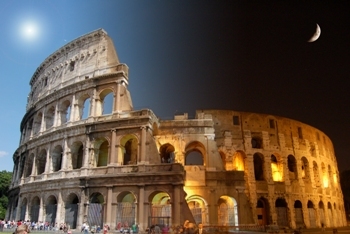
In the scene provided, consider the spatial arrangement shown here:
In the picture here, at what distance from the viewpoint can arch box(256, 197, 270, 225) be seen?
2744 cm

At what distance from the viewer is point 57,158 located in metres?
26.0

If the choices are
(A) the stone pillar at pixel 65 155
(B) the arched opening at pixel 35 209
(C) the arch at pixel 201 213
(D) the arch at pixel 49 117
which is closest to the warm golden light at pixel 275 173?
(C) the arch at pixel 201 213

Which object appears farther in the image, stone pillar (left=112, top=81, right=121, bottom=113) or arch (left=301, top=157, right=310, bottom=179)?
arch (left=301, top=157, right=310, bottom=179)

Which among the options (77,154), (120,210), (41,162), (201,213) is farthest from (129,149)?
(41,162)

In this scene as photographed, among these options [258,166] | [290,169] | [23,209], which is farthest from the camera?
[290,169]

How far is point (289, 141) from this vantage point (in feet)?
101

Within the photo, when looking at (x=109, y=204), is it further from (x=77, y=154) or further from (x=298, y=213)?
(x=298, y=213)

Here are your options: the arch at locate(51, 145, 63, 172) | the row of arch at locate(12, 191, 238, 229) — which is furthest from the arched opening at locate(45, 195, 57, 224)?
the arch at locate(51, 145, 63, 172)

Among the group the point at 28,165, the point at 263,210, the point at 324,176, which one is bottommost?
the point at 263,210

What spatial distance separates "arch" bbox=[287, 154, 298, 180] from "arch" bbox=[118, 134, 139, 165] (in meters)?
15.9

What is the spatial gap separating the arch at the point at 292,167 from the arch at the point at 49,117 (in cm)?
2322

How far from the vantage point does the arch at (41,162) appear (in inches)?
1056

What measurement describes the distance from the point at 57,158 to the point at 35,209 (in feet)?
→ 14.1

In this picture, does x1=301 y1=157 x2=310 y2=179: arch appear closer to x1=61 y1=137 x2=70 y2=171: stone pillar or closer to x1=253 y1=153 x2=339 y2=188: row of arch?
x1=253 y1=153 x2=339 y2=188: row of arch
